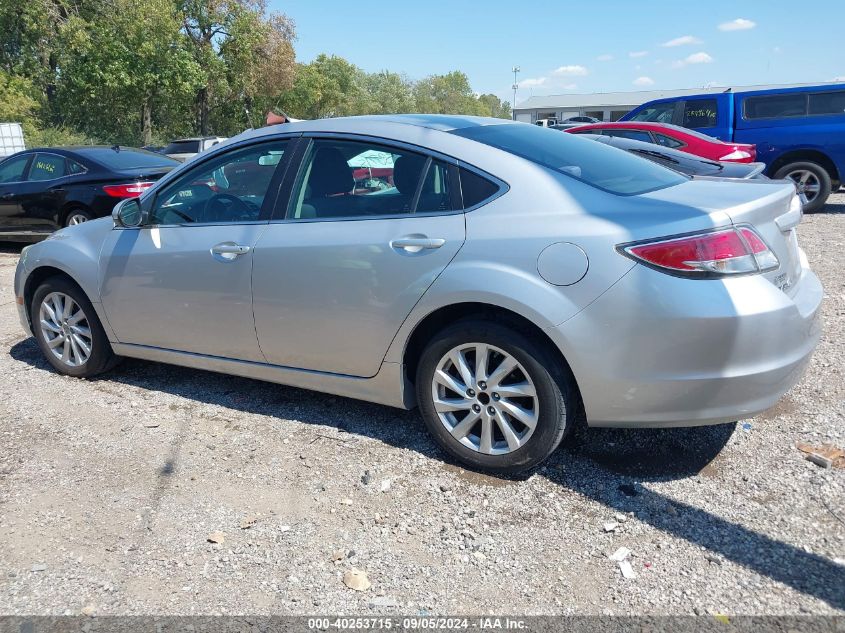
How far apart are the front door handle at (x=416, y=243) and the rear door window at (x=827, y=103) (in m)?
10.7

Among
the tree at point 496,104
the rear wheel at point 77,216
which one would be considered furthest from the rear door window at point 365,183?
the tree at point 496,104

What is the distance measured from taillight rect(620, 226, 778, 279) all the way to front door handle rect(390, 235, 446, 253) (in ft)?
2.81

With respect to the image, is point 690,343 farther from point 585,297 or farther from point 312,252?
point 312,252

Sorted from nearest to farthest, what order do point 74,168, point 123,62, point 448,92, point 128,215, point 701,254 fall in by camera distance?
point 701,254 < point 128,215 < point 74,168 < point 123,62 < point 448,92

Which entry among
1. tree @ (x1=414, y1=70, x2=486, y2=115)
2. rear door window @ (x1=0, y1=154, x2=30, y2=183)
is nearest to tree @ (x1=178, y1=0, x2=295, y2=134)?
rear door window @ (x1=0, y1=154, x2=30, y2=183)

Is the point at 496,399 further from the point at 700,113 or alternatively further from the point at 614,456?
the point at 700,113

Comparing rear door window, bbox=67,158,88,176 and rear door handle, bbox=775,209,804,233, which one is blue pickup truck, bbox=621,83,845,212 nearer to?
rear door handle, bbox=775,209,804,233

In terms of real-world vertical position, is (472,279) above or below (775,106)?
below

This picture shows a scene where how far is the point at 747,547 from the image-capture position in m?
2.72

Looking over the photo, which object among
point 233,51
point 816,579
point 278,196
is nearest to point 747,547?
point 816,579

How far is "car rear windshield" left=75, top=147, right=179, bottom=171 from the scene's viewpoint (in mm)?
9219

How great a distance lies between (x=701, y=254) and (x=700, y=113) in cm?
1082

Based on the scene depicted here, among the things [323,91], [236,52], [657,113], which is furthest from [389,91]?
[657,113]

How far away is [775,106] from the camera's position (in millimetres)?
11555
